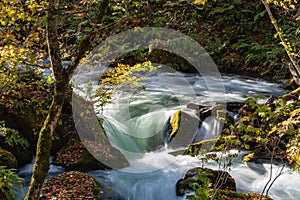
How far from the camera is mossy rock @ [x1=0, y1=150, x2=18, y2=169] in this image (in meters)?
5.03

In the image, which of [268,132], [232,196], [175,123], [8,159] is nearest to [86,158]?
[8,159]

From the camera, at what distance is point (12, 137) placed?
511 centimetres

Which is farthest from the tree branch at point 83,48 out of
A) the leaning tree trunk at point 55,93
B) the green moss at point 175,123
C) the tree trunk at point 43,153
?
the green moss at point 175,123

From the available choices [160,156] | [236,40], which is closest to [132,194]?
[160,156]

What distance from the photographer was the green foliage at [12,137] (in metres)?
4.91

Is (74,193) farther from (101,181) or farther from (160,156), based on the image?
(160,156)

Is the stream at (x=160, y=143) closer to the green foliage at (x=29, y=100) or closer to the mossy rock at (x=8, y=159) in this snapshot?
the mossy rock at (x=8, y=159)

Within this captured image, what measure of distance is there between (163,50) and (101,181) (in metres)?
8.80

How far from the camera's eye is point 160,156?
6.95 m

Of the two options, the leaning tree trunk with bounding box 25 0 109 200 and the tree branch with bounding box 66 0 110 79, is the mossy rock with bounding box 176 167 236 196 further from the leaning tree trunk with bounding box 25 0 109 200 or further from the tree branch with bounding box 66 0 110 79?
the tree branch with bounding box 66 0 110 79

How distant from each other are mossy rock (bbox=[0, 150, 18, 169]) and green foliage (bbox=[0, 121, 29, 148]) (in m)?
0.17

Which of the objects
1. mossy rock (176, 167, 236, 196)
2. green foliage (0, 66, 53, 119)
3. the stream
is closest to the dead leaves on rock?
the stream

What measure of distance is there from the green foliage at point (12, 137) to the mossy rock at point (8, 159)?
0.17 m

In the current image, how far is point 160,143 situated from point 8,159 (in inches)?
133
